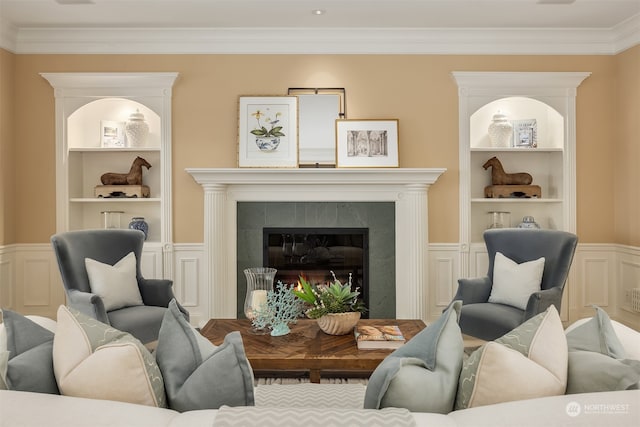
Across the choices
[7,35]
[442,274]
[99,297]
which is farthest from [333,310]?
[7,35]

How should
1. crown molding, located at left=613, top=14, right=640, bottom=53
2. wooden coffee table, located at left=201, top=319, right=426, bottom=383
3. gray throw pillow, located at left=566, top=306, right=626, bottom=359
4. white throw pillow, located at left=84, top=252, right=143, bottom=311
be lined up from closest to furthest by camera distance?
gray throw pillow, located at left=566, top=306, right=626, bottom=359 → wooden coffee table, located at left=201, top=319, right=426, bottom=383 → white throw pillow, located at left=84, top=252, right=143, bottom=311 → crown molding, located at left=613, top=14, right=640, bottom=53

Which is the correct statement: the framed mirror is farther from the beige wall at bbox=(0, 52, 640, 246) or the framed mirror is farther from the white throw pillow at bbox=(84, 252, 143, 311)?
the white throw pillow at bbox=(84, 252, 143, 311)

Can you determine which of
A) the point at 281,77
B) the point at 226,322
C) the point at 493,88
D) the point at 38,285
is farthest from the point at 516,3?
the point at 38,285

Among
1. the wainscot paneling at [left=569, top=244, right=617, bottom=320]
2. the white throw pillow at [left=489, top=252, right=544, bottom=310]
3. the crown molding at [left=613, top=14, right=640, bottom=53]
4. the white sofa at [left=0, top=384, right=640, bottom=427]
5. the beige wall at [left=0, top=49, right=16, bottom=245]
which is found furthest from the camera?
the wainscot paneling at [left=569, top=244, right=617, bottom=320]

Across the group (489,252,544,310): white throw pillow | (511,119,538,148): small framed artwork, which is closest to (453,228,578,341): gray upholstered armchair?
(489,252,544,310): white throw pillow

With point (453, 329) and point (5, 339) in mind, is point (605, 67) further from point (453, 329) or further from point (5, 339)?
point (5, 339)

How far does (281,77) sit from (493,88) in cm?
191

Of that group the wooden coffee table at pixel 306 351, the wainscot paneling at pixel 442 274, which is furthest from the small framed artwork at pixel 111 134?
the wainscot paneling at pixel 442 274

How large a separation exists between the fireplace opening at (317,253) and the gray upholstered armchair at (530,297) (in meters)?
1.12

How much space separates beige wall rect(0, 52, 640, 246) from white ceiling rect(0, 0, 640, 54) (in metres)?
0.09

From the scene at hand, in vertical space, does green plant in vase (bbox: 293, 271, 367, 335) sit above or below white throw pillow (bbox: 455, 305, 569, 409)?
below

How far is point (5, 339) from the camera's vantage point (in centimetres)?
114
